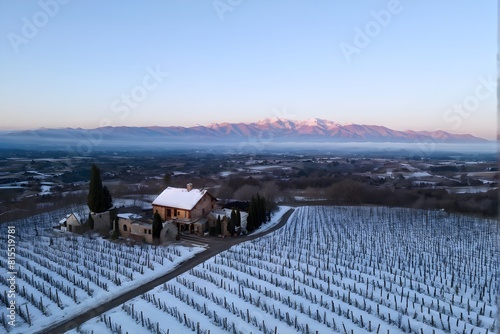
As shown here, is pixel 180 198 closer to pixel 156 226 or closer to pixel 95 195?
pixel 156 226

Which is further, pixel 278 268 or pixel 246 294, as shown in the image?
pixel 278 268

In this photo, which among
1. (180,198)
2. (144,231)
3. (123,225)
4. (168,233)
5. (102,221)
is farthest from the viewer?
(180,198)


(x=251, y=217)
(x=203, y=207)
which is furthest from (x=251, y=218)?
(x=203, y=207)

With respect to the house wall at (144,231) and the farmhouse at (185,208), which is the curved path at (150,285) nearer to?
the farmhouse at (185,208)

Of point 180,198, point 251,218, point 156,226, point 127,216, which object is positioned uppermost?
point 180,198

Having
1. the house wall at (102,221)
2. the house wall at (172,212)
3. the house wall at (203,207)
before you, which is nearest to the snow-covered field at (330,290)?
the house wall at (203,207)

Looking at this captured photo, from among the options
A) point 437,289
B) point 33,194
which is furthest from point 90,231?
point 33,194

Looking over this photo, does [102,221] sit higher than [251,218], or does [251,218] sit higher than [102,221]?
[251,218]

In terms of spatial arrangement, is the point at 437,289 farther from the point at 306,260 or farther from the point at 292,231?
the point at 292,231
